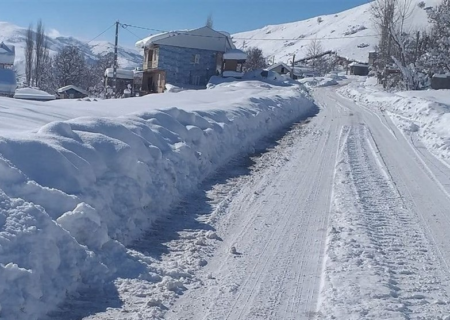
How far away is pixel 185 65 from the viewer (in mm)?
56812

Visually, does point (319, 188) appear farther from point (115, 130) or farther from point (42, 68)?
point (42, 68)

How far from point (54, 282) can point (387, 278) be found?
337 centimetres

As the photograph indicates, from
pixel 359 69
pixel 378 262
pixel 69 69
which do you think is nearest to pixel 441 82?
pixel 69 69

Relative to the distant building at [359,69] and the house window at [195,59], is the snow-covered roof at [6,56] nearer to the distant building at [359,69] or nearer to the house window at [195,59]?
the house window at [195,59]

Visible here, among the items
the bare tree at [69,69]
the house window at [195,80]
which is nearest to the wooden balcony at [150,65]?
the house window at [195,80]

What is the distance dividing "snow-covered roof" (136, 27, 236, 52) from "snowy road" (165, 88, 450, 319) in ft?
140

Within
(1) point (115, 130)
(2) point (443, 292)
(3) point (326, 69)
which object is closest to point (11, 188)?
(1) point (115, 130)

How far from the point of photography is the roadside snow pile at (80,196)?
17.3ft

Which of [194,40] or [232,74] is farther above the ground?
[194,40]

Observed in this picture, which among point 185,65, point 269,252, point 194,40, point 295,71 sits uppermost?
point 194,40

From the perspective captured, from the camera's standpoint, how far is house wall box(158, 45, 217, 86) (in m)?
55.4

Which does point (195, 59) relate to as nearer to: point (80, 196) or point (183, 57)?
point (183, 57)

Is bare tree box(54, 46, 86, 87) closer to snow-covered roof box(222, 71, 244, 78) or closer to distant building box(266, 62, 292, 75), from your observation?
snow-covered roof box(222, 71, 244, 78)

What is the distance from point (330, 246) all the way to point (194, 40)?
169 ft
